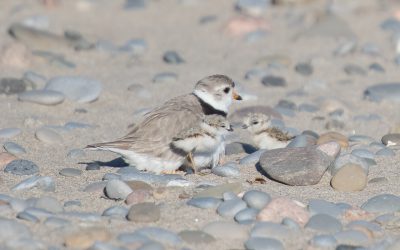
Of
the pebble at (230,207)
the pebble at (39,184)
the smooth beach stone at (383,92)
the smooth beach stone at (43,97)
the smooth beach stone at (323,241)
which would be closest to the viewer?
the smooth beach stone at (323,241)

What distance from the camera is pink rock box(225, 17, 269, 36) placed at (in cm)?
1125

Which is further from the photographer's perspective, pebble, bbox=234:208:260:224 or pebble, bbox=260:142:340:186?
pebble, bbox=260:142:340:186

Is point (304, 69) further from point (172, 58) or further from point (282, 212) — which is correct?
point (282, 212)

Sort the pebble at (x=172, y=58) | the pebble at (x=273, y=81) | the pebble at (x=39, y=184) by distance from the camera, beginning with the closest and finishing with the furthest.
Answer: the pebble at (x=39, y=184) < the pebble at (x=273, y=81) < the pebble at (x=172, y=58)

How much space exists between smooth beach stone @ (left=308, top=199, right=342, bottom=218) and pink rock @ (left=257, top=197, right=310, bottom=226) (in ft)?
0.29

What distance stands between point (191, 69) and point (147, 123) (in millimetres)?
3299

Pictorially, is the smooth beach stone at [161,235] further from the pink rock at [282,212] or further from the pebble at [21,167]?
the pebble at [21,167]

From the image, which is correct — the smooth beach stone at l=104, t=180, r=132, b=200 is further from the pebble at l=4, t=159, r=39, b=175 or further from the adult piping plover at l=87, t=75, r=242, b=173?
the pebble at l=4, t=159, r=39, b=175

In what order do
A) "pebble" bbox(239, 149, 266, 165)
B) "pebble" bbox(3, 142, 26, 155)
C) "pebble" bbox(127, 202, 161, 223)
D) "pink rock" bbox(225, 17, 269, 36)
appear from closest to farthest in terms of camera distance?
"pebble" bbox(127, 202, 161, 223) < "pebble" bbox(239, 149, 266, 165) < "pebble" bbox(3, 142, 26, 155) < "pink rock" bbox(225, 17, 269, 36)

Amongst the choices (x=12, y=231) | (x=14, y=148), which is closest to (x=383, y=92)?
(x=14, y=148)

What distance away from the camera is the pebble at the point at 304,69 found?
9862 mm

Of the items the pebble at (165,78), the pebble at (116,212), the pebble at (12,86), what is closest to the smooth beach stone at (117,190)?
the pebble at (116,212)

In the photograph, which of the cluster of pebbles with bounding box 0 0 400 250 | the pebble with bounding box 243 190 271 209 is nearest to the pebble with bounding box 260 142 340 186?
the cluster of pebbles with bounding box 0 0 400 250

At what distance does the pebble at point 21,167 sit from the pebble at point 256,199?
1600 mm
